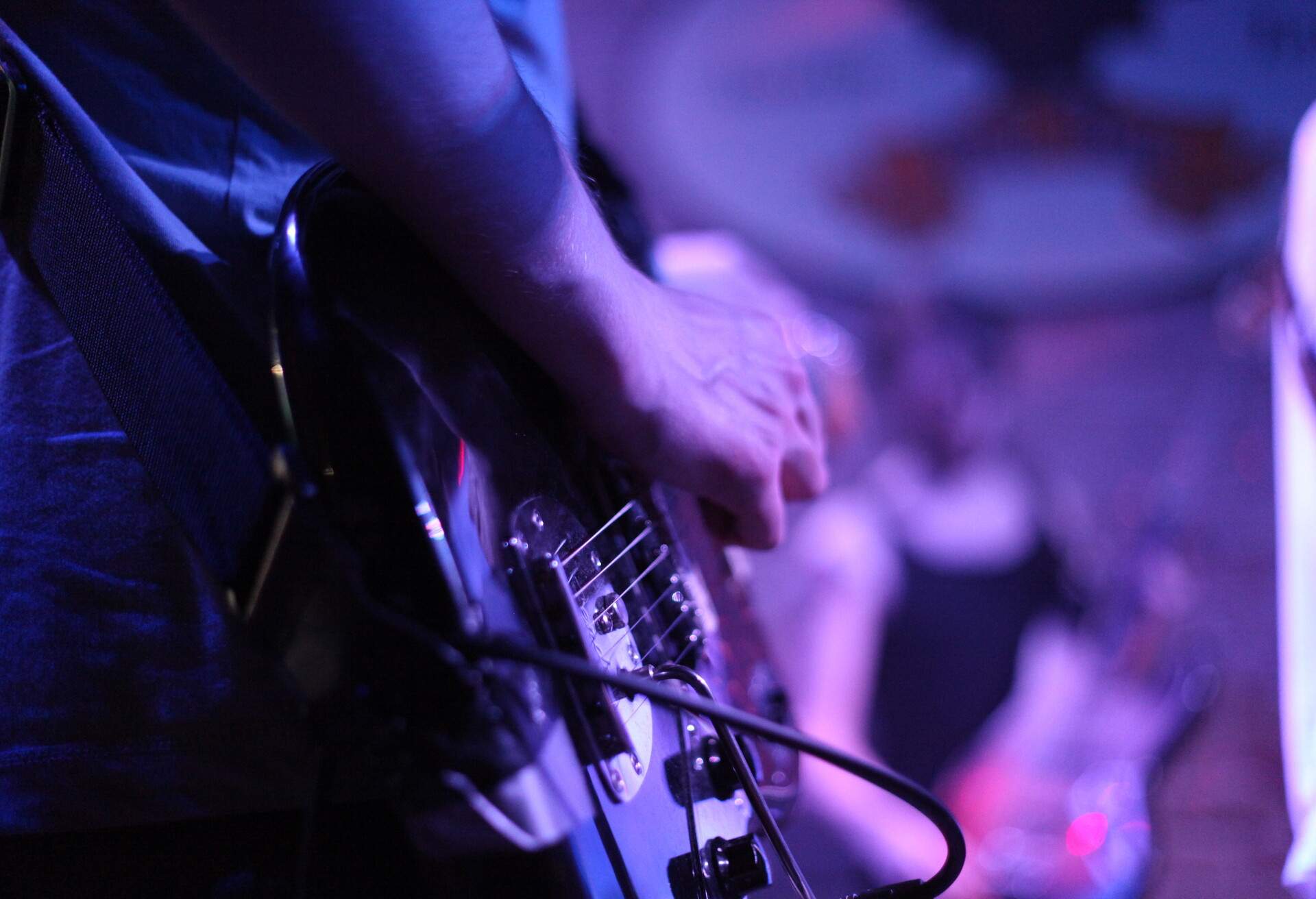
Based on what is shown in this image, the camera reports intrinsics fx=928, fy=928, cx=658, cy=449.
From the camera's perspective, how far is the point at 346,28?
34 cm

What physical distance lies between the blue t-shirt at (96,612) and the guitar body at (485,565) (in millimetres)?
89

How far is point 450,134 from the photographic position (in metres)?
0.37

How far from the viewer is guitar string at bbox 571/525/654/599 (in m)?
0.42

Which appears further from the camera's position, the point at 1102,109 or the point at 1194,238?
the point at 1194,238

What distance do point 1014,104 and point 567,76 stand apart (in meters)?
1.87

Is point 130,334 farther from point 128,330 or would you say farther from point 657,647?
point 657,647

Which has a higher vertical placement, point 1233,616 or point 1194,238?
point 1194,238

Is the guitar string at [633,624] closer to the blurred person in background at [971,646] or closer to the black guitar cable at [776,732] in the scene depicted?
the black guitar cable at [776,732]

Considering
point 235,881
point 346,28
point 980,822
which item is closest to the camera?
point 346,28

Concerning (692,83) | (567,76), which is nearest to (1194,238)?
(692,83)

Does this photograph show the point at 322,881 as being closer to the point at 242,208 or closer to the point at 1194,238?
the point at 242,208

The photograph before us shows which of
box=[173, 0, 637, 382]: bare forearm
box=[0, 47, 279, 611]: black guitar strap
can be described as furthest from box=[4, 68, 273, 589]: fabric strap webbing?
box=[173, 0, 637, 382]: bare forearm

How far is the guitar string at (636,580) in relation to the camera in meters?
0.43

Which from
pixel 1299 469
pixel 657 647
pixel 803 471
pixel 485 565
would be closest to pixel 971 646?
pixel 1299 469
